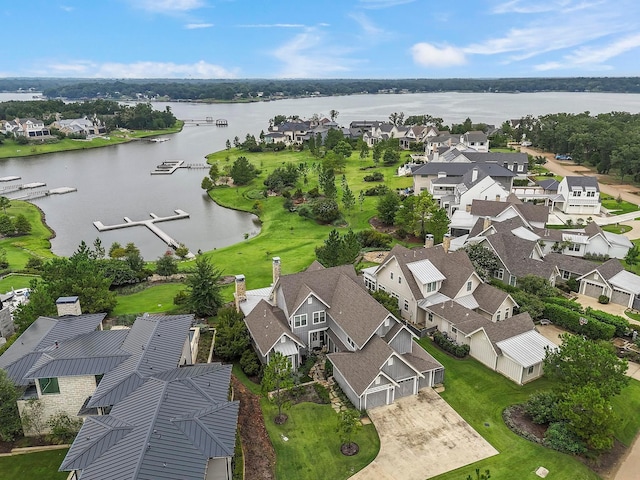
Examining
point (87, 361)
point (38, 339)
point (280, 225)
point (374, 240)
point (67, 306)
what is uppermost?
point (67, 306)

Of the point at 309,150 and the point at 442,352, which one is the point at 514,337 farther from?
the point at 309,150

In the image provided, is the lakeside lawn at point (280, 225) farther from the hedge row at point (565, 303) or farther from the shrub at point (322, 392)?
the hedge row at point (565, 303)

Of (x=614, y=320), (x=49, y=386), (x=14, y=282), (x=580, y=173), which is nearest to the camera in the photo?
(x=49, y=386)

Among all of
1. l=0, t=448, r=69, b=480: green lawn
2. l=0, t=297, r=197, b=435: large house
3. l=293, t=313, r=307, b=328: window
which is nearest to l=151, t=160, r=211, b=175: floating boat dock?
l=0, t=297, r=197, b=435: large house

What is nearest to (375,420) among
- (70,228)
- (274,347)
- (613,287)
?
(274,347)

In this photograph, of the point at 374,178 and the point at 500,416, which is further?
the point at 374,178

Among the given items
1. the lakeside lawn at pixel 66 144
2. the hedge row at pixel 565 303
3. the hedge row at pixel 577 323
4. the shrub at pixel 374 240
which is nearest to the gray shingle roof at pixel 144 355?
the hedge row at pixel 577 323

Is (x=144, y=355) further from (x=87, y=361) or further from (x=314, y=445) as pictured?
(x=314, y=445)

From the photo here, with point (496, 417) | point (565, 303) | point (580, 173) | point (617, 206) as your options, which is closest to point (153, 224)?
point (565, 303)
